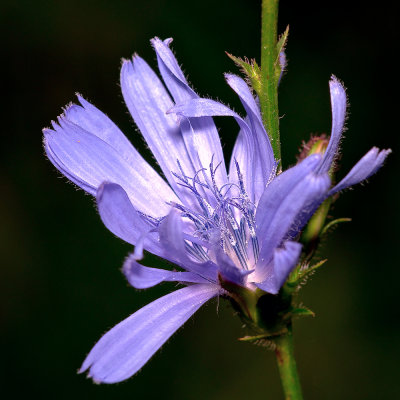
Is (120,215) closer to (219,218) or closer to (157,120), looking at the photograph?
(219,218)

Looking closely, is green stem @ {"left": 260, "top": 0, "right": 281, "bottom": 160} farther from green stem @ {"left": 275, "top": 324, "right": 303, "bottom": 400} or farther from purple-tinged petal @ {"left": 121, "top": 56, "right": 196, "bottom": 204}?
green stem @ {"left": 275, "top": 324, "right": 303, "bottom": 400}

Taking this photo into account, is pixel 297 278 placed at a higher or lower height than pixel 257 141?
lower

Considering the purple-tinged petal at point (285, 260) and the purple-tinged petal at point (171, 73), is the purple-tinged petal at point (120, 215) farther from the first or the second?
the purple-tinged petal at point (171, 73)

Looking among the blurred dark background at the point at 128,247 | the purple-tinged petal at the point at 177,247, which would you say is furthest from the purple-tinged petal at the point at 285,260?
the blurred dark background at the point at 128,247

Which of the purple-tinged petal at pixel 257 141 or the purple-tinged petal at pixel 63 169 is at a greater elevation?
the purple-tinged petal at pixel 63 169

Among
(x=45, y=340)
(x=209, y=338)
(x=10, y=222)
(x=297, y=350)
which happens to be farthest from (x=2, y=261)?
(x=297, y=350)

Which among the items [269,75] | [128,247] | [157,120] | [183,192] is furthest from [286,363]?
[128,247]
